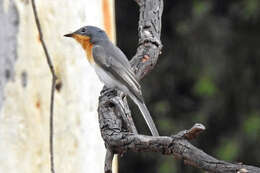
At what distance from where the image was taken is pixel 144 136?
118 inches

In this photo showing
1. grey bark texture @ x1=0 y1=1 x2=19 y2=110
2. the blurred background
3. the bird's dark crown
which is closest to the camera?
grey bark texture @ x1=0 y1=1 x2=19 y2=110

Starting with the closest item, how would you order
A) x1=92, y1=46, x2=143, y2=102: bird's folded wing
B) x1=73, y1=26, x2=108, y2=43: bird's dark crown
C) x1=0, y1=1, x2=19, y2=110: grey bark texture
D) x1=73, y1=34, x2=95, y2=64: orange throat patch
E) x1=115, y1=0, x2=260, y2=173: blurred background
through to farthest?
x1=92, y1=46, x2=143, y2=102: bird's folded wing < x1=0, y1=1, x2=19, y2=110: grey bark texture < x1=73, y1=26, x2=108, y2=43: bird's dark crown < x1=73, y1=34, x2=95, y2=64: orange throat patch < x1=115, y1=0, x2=260, y2=173: blurred background

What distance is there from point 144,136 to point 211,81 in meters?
7.11

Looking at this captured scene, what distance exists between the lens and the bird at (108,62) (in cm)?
427

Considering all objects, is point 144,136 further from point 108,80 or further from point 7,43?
point 7,43

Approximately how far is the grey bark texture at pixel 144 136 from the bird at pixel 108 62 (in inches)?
5.1

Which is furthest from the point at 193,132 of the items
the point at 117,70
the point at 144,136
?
the point at 117,70

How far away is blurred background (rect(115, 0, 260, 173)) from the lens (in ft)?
32.4

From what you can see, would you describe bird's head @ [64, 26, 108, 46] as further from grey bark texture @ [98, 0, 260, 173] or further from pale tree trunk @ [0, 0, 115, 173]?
grey bark texture @ [98, 0, 260, 173]

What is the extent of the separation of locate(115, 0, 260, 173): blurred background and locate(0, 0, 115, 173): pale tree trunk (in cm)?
500

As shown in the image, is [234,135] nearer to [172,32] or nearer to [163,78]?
[163,78]

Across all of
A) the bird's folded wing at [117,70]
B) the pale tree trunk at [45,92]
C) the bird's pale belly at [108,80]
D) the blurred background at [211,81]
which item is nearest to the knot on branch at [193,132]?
the bird's folded wing at [117,70]

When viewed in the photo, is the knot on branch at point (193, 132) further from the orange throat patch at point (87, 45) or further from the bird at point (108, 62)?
the orange throat patch at point (87, 45)

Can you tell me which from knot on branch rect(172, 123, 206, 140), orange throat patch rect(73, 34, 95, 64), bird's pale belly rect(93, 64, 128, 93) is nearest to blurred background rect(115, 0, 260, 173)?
orange throat patch rect(73, 34, 95, 64)
